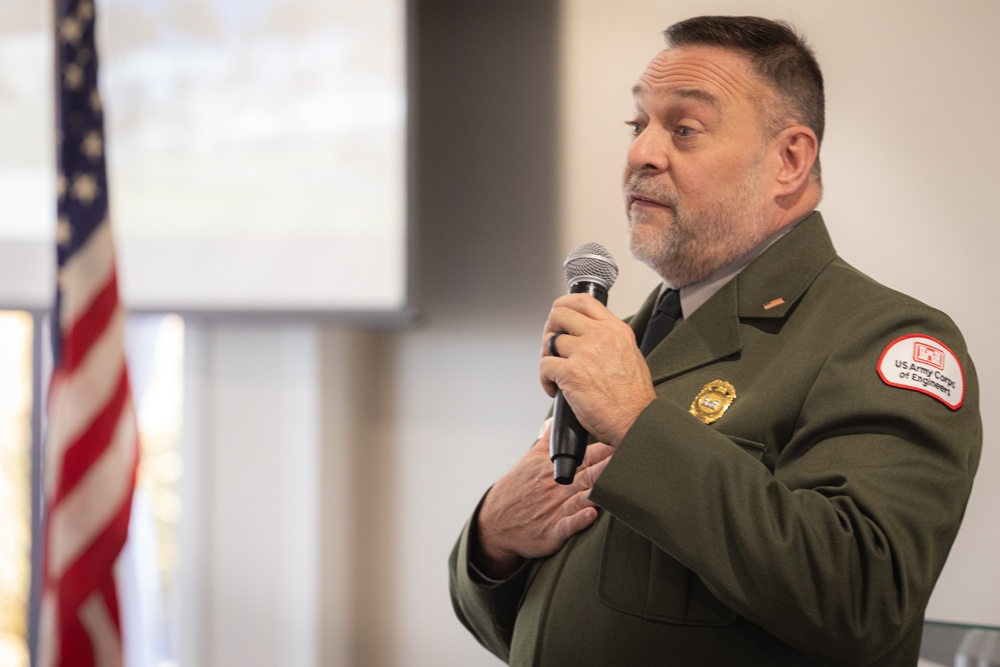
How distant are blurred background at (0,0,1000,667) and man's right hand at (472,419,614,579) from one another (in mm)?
1094

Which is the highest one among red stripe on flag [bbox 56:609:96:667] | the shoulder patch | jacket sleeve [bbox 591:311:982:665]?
the shoulder patch

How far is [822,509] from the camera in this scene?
3.89ft

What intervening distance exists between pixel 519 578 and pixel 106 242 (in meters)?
1.26

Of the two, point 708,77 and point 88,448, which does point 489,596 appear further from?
point 88,448

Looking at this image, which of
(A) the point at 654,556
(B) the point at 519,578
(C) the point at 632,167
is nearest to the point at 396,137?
(C) the point at 632,167

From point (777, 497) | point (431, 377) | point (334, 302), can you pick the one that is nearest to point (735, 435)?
point (777, 497)

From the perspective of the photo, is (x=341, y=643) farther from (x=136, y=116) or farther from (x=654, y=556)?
(x=654, y=556)

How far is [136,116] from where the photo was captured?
2.94 m

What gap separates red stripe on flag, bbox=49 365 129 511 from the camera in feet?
6.98

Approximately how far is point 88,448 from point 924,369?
1599 millimetres

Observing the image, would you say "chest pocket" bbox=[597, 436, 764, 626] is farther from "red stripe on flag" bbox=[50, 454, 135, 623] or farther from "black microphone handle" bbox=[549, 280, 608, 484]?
"red stripe on flag" bbox=[50, 454, 135, 623]

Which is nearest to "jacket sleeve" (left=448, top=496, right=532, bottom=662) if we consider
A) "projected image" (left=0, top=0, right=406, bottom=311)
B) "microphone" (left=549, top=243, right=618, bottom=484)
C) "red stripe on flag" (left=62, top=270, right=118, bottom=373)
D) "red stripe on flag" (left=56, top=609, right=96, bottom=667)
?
"microphone" (left=549, top=243, right=618, bottom=484)

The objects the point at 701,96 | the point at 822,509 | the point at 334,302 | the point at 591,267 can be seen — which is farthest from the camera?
the point at 334,302

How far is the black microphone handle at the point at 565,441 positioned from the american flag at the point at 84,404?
3.96 feet
